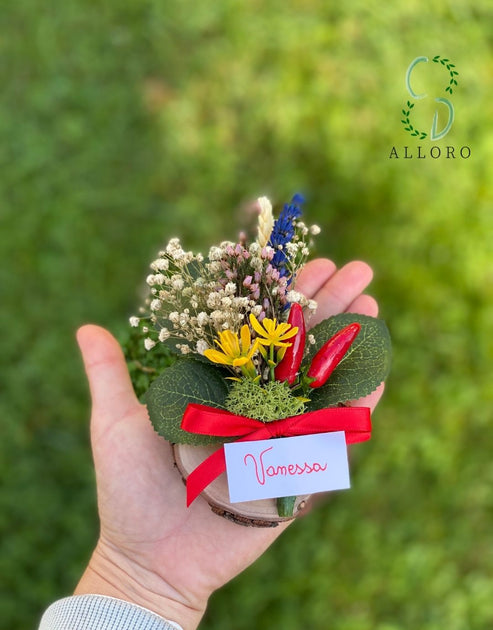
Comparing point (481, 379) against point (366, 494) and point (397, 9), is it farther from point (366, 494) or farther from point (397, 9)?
point (397, 9)

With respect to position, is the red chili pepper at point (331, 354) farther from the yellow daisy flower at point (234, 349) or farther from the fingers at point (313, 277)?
the fingers at point (313, 277)

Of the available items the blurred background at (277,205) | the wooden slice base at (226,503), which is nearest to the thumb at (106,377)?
the wooden slice base at (226,503)

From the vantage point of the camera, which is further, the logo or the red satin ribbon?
the logo

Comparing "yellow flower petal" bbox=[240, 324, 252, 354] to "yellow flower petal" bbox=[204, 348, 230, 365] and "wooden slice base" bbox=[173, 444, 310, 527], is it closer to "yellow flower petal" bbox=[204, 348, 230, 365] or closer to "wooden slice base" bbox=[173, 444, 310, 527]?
"yellow flower petal" bbox=[204, 348, 230, 365]

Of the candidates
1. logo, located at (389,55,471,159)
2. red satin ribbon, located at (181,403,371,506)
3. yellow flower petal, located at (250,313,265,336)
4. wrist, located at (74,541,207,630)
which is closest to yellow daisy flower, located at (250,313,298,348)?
yellow flower petal, located at (250,313,265,336)

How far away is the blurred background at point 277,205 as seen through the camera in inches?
73.1

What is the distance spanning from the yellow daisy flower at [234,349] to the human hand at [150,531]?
0.34 metres

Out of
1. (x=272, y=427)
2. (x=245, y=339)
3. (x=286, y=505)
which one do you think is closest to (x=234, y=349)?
(x=245, y=339)

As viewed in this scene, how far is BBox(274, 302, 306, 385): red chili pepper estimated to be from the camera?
1.14 m

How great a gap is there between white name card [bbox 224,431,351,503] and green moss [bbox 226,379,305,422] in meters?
0.05

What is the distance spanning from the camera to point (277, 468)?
112 centimetres

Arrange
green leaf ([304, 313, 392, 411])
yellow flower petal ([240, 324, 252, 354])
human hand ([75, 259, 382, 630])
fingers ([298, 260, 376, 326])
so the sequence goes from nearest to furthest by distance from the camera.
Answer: yellow flower petal ([240, 324, 252, 354]), green leaf ([304, 313, 392, 411]), human hand ([75, 259, 382, 630]), fingers ([298, 260, 376, 326])

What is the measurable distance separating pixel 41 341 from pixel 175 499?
93 cm

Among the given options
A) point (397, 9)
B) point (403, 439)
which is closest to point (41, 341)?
point (403, 439)
